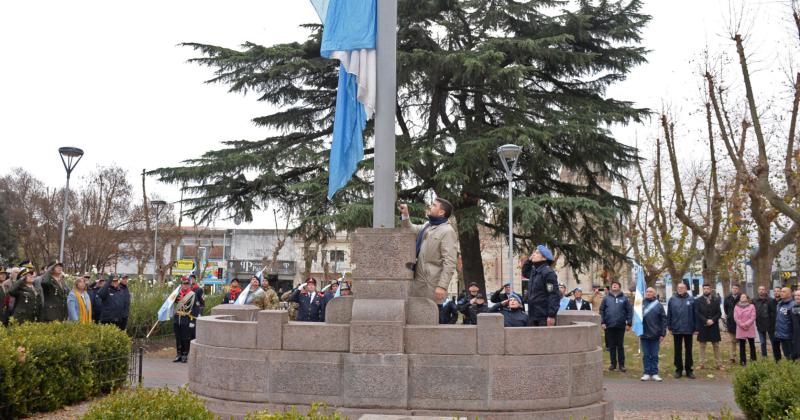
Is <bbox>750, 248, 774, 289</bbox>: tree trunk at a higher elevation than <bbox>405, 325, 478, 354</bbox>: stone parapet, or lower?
higher

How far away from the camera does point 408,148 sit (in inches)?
818

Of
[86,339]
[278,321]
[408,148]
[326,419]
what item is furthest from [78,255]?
[326,419]

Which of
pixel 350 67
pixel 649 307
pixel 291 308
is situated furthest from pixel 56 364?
pixel 649 307

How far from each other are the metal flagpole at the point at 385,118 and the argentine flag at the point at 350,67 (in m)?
0.10

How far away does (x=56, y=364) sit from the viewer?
376 inches

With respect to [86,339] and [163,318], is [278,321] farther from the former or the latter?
[163,318]

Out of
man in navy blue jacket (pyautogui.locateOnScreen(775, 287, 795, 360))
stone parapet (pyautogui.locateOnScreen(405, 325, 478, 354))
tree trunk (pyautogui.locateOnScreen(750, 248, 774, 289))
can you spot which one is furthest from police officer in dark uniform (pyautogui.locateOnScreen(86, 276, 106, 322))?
tree trunk (pyautogui.locateOnScreen(750, 248, 774, 289))

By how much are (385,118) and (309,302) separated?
385 inches

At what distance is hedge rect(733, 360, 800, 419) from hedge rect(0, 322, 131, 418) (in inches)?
343

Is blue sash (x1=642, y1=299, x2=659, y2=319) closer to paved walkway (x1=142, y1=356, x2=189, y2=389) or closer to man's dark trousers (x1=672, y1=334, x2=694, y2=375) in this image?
man's dark trousers (x1=672, y1=334, x2=694, y2=375)

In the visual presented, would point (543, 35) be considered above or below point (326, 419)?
above

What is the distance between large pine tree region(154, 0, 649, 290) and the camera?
67.3 feet

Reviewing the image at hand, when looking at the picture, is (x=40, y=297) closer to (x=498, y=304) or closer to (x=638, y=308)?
(x=498, y=304)

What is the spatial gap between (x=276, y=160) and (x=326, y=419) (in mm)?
18999
